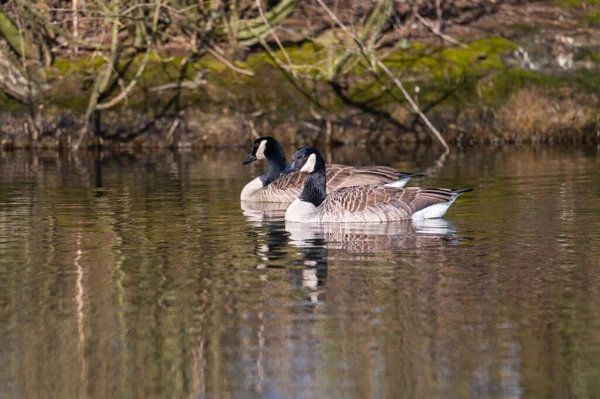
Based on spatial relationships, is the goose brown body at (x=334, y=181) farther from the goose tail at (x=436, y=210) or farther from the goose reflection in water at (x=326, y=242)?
the goose reflection in water at (x=326, y=242)

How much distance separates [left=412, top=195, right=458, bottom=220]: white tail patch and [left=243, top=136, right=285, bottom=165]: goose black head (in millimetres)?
5255

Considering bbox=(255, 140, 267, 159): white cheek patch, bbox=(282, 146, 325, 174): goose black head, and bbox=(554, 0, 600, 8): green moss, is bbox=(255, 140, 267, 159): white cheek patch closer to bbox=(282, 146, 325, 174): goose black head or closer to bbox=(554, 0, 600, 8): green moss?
bbox=(282, 146, 325, 174): goose black head

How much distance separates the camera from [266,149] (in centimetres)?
1936

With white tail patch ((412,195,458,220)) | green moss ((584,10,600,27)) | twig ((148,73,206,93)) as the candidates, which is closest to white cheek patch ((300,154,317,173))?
white tail patch ((412,195,458,220))

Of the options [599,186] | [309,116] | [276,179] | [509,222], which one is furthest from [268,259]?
[309,116]

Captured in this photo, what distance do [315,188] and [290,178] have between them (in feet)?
9.60

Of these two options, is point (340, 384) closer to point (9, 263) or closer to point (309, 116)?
point (9, 263)

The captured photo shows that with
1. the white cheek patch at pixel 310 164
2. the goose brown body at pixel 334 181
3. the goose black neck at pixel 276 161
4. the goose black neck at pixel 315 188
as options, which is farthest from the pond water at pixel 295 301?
the goose black neck at pixel 276 161

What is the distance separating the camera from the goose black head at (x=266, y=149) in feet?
63.3

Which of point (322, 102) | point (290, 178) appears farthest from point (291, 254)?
point (322, 102)

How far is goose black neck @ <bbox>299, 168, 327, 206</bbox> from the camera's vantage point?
1496 cm

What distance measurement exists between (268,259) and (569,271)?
9.95 ft

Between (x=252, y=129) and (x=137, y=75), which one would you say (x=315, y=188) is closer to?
(x=137, y=75)

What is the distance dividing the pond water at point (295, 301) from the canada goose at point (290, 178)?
0.70 meters
